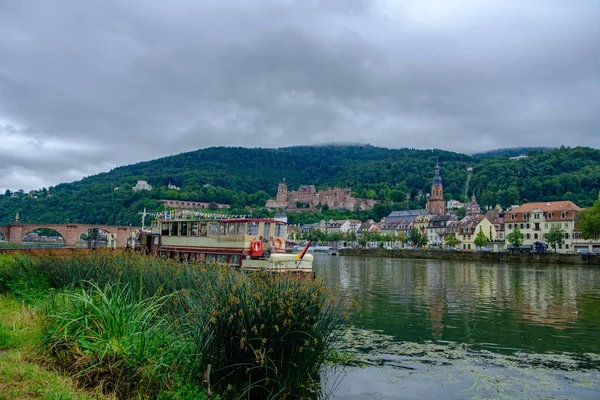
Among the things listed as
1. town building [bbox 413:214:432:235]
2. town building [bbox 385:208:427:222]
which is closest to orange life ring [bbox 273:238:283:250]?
town building [bbox 413:214:432:235]

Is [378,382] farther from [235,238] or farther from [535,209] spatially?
[535,209]

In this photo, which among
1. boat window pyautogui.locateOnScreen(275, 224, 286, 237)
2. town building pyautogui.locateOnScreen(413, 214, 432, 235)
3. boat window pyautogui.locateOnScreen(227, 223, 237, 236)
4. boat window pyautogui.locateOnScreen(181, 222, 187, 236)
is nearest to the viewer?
boat window pyautogui.locateOnScreen(227, 223, 237, 236)

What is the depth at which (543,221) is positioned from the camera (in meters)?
91.8

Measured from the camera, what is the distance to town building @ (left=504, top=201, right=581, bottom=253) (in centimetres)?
8806

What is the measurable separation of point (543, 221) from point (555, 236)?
9559 millimetres

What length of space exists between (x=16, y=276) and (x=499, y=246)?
104 meters

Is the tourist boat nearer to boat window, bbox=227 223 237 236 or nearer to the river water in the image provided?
boat window, bbox=227 223 237 236

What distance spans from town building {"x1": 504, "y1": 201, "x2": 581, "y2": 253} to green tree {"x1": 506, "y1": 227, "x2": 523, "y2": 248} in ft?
12.0

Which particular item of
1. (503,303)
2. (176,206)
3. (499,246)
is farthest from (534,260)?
(176,206)

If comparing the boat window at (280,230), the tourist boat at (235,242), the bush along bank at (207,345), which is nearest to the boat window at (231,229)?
the tourist boat at (235,242)

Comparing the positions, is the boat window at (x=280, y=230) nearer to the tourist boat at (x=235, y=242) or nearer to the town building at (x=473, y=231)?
the tourist boat at (x=235, y=242)

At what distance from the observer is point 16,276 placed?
16.3m

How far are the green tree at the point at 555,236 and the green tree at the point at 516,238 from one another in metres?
4.67

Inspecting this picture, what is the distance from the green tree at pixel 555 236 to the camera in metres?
82.7
